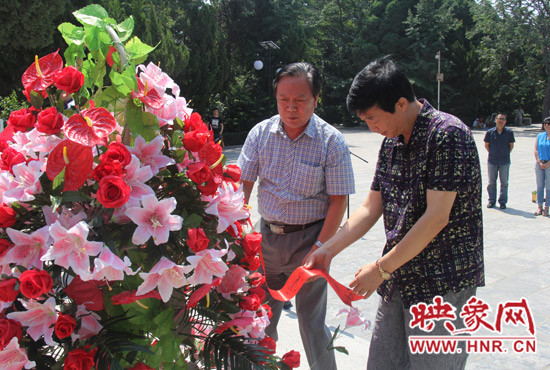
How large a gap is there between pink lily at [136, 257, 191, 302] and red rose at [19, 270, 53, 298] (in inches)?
8.0

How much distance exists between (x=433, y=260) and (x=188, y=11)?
22.6 metres

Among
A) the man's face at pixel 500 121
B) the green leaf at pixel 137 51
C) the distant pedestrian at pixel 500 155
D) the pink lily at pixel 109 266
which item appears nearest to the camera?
the pink lily at pixel 109 266

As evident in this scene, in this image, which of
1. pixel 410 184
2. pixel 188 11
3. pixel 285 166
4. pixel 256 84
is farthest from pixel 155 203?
pixel 256 84

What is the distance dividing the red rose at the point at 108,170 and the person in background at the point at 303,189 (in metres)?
1.62

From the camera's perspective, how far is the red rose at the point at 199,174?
1.28 m

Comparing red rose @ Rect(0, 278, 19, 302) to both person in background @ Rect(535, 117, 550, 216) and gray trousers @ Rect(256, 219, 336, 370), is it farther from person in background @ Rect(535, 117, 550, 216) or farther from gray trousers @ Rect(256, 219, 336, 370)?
person in background @ Rect(535, 117, 550, 216)

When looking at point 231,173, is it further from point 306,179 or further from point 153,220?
point 306,179

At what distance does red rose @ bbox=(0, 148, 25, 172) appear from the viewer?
129cm

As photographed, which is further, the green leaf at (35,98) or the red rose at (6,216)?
the green leaf at (35,98)

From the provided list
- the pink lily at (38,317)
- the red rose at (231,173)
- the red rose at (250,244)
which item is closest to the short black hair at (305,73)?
the red rose at (231,173)

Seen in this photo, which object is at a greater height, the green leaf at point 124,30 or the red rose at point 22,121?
the green leaf at point 124,30

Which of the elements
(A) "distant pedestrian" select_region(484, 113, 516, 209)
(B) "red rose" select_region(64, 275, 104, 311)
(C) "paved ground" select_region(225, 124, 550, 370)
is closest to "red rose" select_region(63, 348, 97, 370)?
(B) "red rose" select_region(64, 275, 104, 311)

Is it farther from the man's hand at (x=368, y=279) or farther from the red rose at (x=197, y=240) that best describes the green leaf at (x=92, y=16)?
the man's hand at (x=368, y=279)

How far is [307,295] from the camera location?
9.06ft
